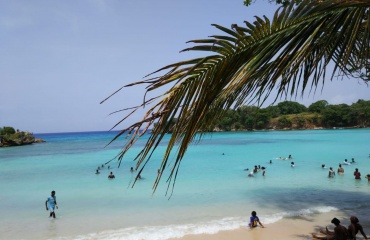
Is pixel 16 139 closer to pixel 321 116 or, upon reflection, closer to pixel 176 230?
pixel 176 230

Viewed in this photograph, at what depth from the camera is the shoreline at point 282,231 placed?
9.34m

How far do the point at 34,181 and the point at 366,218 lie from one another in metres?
22.7

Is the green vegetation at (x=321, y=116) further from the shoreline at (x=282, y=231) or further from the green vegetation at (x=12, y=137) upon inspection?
the shoreline at (x=282, y=231)

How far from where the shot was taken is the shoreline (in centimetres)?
934

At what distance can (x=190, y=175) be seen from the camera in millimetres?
23984

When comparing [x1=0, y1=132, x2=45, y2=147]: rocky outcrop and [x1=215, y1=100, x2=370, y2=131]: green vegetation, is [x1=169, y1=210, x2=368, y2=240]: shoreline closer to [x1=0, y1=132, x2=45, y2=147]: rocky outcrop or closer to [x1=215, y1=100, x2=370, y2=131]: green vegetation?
[x1=0, y1=132, x2=45, y2=147]: rocky outcrop

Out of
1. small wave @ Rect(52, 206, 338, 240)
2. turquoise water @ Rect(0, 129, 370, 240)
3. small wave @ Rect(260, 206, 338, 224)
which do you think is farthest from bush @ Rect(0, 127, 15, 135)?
small wave @ Rect(260, 206, 338, 224)

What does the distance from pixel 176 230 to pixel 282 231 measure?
3.46 m

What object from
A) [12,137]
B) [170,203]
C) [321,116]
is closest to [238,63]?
[170,203]

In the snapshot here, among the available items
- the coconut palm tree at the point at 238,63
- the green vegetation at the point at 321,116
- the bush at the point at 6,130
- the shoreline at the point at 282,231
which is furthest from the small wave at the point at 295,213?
the bush at the point at 6,130

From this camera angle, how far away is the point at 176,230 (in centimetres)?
1047

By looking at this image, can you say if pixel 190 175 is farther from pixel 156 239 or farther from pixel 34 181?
pixel 156 239

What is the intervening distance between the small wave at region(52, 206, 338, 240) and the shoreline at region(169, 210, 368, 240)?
346 millimetres

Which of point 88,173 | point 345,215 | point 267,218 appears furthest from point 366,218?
point 88,173
